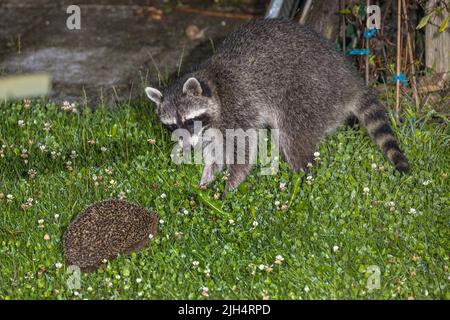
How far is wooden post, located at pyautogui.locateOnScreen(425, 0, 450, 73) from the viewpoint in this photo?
705 centimetres

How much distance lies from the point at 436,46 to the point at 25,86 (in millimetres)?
3835

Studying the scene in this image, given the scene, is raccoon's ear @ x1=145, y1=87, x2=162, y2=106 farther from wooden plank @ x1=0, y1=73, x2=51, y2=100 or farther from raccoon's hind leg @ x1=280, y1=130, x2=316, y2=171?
wooden plank @ x1=0, y1=73, x2=51, y2=100

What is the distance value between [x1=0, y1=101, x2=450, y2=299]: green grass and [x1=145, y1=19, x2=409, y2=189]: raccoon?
220 mm

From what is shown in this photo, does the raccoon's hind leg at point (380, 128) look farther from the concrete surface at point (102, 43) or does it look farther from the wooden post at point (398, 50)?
the concrete surface at point (102, 43)

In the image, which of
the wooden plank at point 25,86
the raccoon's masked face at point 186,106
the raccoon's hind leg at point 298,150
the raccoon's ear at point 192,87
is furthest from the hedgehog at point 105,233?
the wooden plank at point 25,86

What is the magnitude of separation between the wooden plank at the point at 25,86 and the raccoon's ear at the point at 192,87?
2.03 m

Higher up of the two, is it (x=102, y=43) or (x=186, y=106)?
(x=102, y=43)

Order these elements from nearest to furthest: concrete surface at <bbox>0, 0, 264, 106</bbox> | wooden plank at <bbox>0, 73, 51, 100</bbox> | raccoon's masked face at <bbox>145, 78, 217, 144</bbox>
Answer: raccoon's masked face at <bbox>145, 78, 217, 144</bbox>
wooden plank at <bbox>0, 73, 51, 100</bbox>
concrete surface at <bbox>0, 0, 264, 106</bbox>

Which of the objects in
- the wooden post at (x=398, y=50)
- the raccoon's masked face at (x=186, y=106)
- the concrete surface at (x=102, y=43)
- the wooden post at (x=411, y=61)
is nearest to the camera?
the raccoon's masked face at (x=186, y=106)

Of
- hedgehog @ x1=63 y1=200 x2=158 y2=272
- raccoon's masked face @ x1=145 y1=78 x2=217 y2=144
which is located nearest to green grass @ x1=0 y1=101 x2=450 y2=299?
hedgehog @ x1=63 y1=200 x2=158 y2=272

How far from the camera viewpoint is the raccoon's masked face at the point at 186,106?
6.38 m

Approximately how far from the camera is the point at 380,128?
6441 millimetres

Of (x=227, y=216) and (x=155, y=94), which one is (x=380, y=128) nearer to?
(x=227, y=216)

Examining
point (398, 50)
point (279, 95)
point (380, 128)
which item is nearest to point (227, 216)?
point (279, 95)
